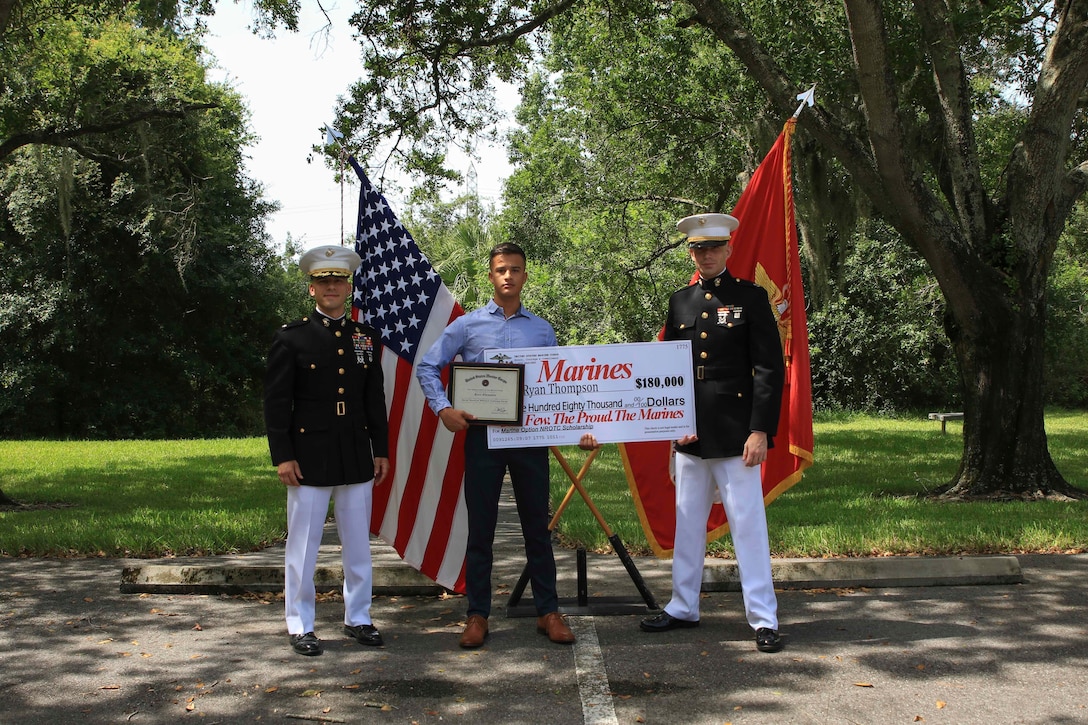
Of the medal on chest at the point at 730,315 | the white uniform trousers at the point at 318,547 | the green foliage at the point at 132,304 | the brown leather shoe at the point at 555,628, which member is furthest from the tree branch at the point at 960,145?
the green foliage at the point at 132,304

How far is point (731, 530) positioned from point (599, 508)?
593cm

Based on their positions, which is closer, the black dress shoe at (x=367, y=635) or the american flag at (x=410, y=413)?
the black dress shoe at (x=367, y=635)

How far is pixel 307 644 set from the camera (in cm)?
525

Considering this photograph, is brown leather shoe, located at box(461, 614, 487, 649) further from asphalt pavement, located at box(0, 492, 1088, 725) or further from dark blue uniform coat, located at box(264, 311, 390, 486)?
dark blue uniform coat, located at box(264, 311, 390, 486)

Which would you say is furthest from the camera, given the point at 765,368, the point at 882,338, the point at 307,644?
the point at 882,338

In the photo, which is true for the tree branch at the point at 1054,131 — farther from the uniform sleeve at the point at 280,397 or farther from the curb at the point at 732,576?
the uniform sleeve at the point at 280,397

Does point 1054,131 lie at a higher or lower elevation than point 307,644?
higher

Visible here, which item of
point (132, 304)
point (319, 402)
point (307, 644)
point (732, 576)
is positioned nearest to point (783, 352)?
point (732, 576)

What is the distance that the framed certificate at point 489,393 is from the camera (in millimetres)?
5477

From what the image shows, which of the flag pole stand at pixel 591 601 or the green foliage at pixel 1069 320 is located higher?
the green foliage at pixel 1069 320

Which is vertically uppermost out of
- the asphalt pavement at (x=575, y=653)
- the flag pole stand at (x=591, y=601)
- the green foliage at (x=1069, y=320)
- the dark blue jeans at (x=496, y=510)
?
the green foliage at (x=1069, y=320)

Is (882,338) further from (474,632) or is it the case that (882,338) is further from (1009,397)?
(474,632)

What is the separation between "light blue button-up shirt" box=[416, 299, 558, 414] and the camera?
575 cm

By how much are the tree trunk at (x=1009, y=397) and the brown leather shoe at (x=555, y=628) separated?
7.05m
